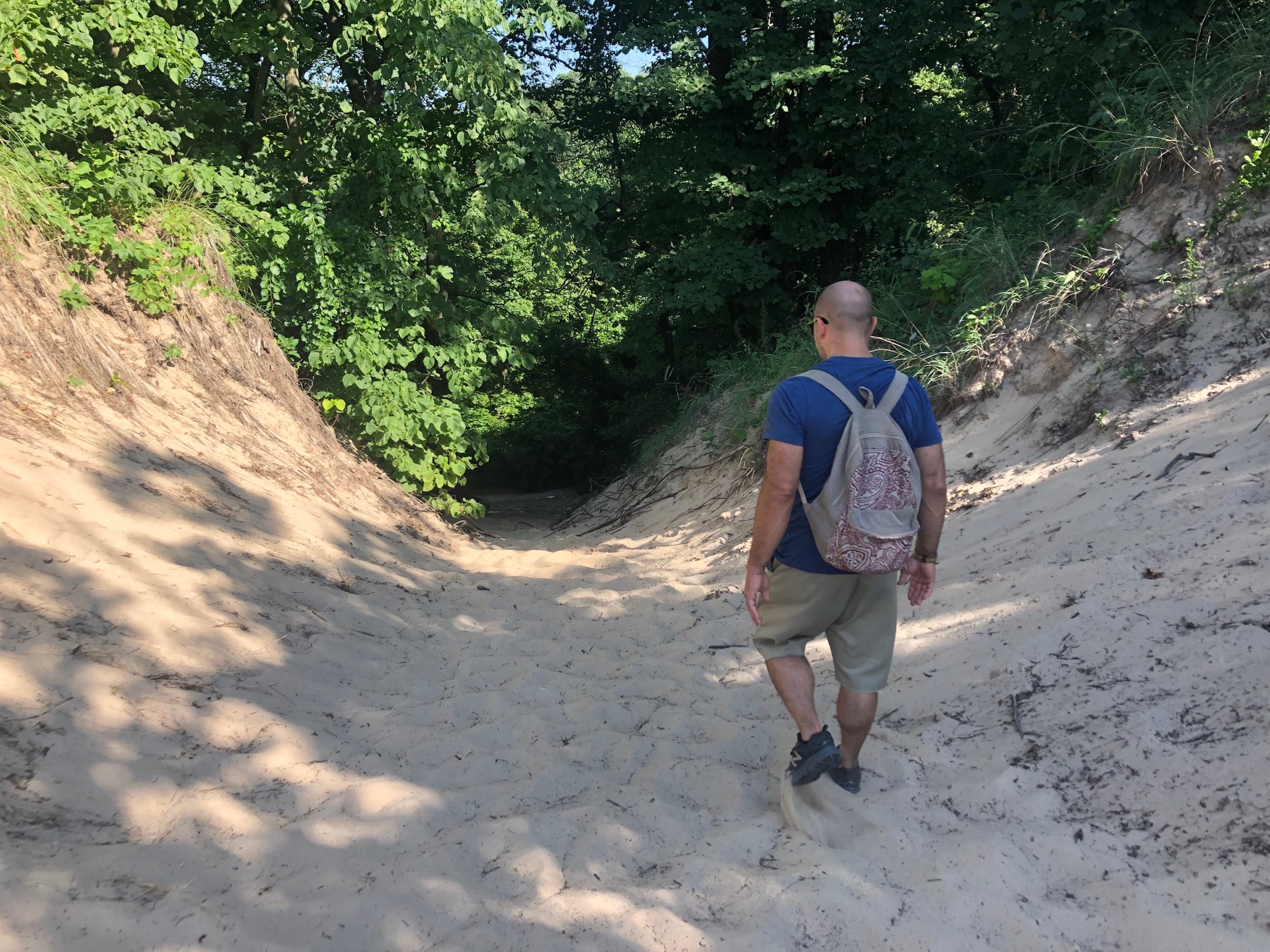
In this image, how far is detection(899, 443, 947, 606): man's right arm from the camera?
298 cm

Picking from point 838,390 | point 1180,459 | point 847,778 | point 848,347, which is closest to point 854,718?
point 847,778

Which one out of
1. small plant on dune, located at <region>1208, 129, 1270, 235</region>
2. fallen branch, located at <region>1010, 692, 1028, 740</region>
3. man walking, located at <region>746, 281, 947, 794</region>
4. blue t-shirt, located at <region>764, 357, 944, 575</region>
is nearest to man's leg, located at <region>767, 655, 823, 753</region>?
man walking, located at <region>746, 281, 947, 794</region>

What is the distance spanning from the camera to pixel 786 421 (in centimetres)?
283

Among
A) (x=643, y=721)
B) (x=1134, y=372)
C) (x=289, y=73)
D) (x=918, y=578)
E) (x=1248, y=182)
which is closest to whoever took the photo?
(x=918, y=578)

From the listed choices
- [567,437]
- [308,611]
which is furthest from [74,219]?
[567,437]

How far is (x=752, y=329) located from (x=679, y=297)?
145 centimetres

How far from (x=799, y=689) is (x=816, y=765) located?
243 millimetres

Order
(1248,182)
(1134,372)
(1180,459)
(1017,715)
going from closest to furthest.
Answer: (1017,715)
(1180,459)
(1134,372)
(1248,182)

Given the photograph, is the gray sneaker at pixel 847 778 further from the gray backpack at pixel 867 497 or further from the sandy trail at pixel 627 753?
the gray backpack at pixel 867 497

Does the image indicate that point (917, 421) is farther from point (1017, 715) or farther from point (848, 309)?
point (1017, 715)

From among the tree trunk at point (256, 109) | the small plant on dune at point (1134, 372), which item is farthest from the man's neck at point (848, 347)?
the tree trunk at point (256, 109)

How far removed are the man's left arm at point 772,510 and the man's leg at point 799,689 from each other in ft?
0.62

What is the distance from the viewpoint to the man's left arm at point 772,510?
9.29 feet

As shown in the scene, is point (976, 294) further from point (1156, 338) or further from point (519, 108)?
point (519, 108)
